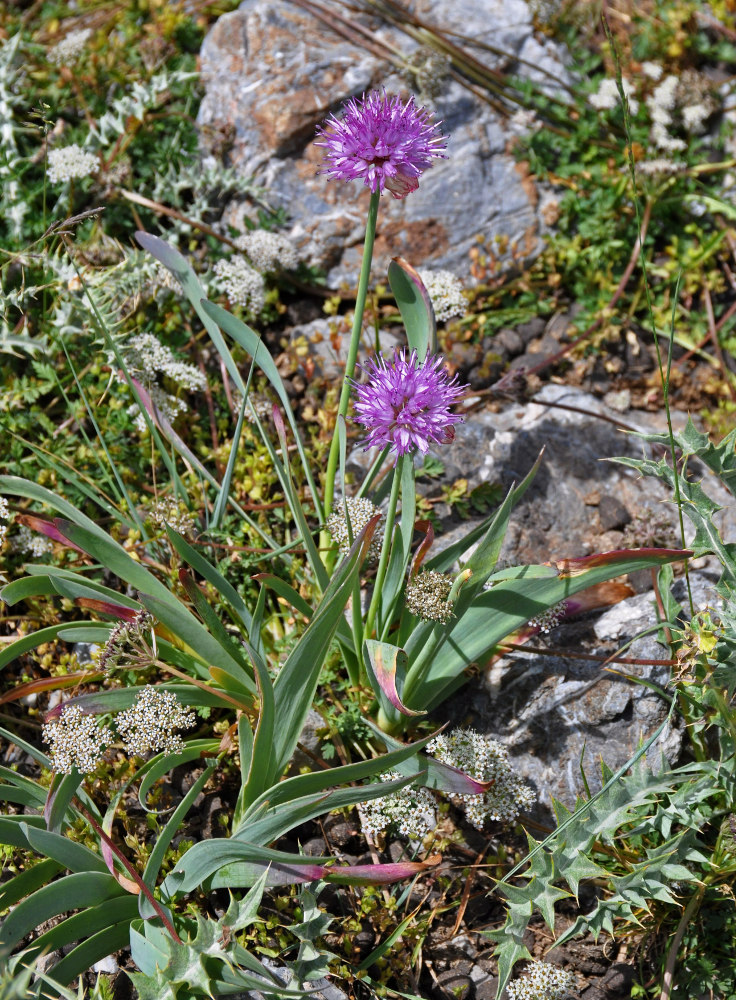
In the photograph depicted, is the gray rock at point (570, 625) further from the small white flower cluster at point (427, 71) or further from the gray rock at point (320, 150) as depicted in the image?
the small white flower cluster at point (427, 71)

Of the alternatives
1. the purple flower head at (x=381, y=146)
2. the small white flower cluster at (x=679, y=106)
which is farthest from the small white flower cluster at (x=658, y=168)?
the purple flower head at (x=381, y=146)

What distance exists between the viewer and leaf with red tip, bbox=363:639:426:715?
1808mm

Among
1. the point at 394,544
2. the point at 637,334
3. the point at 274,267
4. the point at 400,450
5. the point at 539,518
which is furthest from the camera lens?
the point at 637,334

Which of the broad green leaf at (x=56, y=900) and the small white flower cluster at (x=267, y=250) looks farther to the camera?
the small white flower cluster at (x=267, y=250)

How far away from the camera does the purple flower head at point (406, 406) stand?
69.4 inches

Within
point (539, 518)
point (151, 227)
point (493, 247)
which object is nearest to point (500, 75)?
point (493, 247)

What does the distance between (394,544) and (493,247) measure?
182cm

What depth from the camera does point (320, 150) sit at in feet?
11.2

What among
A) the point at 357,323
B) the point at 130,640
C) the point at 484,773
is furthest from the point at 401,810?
the point at 357,323

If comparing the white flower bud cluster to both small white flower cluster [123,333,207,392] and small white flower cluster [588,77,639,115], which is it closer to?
small white flower cluster [123,333,207,392]

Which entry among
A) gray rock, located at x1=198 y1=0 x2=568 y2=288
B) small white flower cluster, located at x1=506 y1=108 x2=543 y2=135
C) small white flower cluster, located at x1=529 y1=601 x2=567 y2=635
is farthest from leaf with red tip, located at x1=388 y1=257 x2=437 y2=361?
small white flower cluster, located at x1=506 y1=108 x2=543 y2=135

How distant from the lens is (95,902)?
1795 mm

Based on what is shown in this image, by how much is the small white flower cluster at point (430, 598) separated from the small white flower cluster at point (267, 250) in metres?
1.63

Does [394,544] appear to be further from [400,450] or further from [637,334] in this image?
[637,334]
